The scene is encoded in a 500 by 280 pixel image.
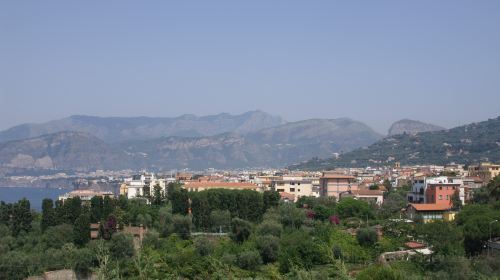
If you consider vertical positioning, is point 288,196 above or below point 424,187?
below

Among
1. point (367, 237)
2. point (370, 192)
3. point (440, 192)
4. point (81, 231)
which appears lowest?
point (367, 237)

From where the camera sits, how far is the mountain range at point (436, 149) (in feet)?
459

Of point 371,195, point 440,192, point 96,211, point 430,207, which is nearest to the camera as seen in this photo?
point 96,211

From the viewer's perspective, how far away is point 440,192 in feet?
173

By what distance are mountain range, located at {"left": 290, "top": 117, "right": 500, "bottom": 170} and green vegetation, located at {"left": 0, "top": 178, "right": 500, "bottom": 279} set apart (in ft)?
286

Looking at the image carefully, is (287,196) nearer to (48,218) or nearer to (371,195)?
(371,195)

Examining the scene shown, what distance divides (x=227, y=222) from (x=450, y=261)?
16452 millimetres

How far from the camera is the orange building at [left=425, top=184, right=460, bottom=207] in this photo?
52406 millimetres

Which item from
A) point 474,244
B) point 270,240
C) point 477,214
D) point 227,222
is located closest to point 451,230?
point 474,244

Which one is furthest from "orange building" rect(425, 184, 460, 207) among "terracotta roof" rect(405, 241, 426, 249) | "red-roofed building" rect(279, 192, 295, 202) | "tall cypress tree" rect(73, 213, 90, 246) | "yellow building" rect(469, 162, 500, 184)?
"tall cypress tree" rect(73, 213, 90, 246)

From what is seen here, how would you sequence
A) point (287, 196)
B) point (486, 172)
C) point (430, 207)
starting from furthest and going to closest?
1. point (486, 172)
2. point (287, 196)
3. point (430, 207)

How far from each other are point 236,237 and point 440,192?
1981 centimetres

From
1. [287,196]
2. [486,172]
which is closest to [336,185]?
[287,196]

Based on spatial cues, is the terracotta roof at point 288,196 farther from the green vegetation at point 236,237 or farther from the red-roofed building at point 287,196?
the green vegetation at point 236,237
